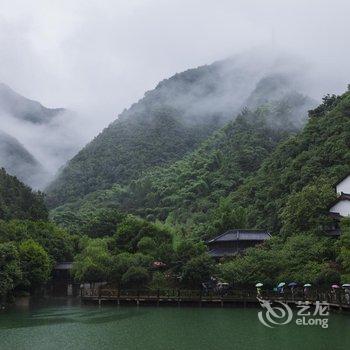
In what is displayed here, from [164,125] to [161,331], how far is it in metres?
98.7

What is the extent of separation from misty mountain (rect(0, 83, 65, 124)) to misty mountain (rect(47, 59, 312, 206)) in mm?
49682

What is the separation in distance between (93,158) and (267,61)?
2484 inches

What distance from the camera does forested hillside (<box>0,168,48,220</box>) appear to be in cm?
6593

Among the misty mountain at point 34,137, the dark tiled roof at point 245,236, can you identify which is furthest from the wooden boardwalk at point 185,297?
the misty mountain at point 34,137

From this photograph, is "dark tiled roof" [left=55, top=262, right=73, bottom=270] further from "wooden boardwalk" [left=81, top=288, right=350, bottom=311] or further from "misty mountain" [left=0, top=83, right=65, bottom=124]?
"misty mountain" [left=0, top=83, right=65, bottom=124]

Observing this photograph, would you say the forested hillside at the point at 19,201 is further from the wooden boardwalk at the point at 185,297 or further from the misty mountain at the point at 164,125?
the misty mountain at the point at 164,125

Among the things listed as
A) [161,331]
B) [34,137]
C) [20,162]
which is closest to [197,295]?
[161,331]

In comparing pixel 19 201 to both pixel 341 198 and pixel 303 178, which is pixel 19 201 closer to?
pixel 303 178

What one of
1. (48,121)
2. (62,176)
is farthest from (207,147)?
(48,121)

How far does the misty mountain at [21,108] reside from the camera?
174000 mm

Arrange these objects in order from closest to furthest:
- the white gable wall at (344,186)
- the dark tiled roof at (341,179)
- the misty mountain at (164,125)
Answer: the dark tiled roof at (341,179), the white gable wall at (344,186), the misty mountain at (164,125)

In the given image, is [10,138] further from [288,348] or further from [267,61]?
[288,348]

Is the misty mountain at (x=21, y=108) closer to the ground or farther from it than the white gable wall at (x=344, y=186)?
farther from it

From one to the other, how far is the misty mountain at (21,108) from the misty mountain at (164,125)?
49682 mm
